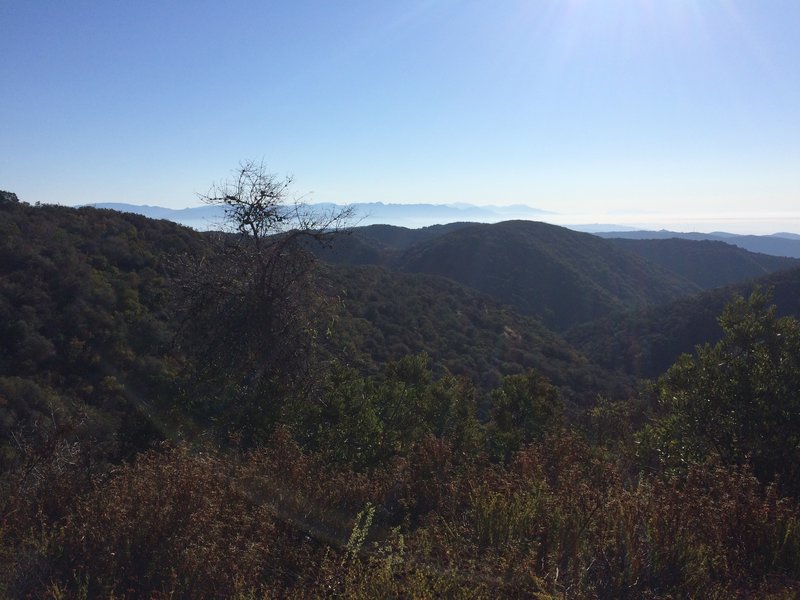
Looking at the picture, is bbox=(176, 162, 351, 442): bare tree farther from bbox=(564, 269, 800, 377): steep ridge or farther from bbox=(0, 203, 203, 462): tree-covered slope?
bbox=(564, 269, 800, 377): steep ridge

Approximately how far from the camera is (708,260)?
91.6 meters

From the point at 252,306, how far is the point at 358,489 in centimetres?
378

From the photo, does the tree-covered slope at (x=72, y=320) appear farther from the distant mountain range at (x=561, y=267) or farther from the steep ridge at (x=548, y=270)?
the steep ridge at (x=548, y=270)

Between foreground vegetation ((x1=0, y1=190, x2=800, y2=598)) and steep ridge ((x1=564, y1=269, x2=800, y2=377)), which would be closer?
foreground vegetation ((x1=0, y1=190, x2=800, y2=598))

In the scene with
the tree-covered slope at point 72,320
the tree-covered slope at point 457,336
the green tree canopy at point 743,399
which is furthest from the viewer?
the tree-covered slope at point 457,336

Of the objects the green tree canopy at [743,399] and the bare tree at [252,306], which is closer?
the green tree canopy at [743,399]

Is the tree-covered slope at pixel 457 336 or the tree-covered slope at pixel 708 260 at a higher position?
the tree-covered slope at pixel 708 260

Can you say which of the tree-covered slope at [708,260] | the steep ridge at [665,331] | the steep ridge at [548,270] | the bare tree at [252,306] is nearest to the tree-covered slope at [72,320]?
the bare tree at [252,306]

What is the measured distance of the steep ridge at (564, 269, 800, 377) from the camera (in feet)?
135

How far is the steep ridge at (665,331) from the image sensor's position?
41125 millimetres

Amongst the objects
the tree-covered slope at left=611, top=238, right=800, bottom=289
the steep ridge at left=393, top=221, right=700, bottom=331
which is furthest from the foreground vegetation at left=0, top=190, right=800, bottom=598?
the tree-covered slope at left=611, top=238, right=800, bottom=289

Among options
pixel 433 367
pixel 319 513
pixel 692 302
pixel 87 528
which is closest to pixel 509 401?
pixel 319 513

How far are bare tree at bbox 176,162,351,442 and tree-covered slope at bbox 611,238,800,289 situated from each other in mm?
88458

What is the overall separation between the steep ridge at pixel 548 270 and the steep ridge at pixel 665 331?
12.9 metres
